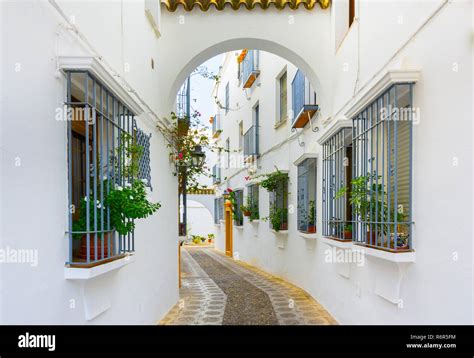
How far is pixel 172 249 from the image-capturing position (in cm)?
688

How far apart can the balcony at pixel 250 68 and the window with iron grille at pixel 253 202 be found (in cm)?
302

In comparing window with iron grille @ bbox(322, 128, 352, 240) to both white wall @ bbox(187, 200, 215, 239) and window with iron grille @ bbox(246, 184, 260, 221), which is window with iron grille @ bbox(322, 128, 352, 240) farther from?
white wall @ bbox(187, 200, 215, 239)

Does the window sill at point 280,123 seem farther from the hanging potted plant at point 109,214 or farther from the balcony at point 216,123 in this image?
the balcony at point 216,123

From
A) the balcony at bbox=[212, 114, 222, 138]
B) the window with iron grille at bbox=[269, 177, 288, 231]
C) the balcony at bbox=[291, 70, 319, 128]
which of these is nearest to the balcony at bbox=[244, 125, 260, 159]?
the window with iron grille at bbox=[269, 177, 288, 231]

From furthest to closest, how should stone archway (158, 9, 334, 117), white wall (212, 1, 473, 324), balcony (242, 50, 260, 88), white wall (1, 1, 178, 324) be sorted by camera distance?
balcony (242, 50, 260, 88) < stone archway (158, 9, 334, 117) < white wall (212, 1, 473, 324) < white wall (1, 1, 178, 324)

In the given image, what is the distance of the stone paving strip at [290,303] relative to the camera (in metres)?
6.01

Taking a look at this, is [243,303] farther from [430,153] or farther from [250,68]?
[250,68]

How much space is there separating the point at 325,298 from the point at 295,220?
7.25 ft

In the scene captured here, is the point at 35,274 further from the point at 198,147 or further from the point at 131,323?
the point at 198,147

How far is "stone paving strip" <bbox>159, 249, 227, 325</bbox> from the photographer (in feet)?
19.9

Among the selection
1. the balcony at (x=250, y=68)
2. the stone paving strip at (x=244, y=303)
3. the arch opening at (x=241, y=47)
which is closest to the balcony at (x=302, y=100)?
the arch opening at (x=241, y=47)

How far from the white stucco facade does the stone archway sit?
0.03 m

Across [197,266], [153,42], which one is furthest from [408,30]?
[197,266]
